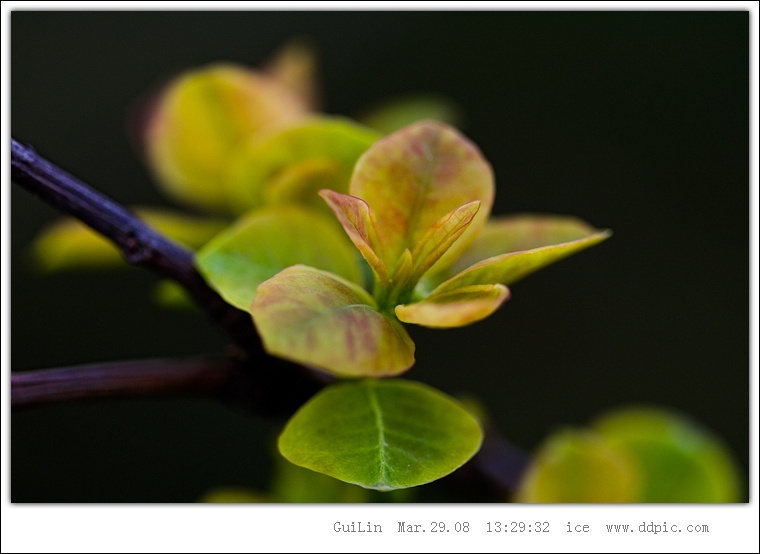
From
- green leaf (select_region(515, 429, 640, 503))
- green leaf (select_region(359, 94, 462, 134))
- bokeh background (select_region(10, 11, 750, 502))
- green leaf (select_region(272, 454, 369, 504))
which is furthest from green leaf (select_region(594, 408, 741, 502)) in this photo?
bokeh background (select_region(10, 11, 750, 502))

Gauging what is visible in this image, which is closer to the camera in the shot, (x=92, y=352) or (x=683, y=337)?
(x=92, y=352)

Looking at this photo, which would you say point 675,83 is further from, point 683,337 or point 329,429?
point 329,429

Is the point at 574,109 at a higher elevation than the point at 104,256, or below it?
below

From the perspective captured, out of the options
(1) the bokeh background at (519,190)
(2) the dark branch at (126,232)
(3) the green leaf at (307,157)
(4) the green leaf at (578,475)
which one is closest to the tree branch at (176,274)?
(2) the dark branch at (126,232)

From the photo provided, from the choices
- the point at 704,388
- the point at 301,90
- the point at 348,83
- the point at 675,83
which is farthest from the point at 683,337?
the point at 301,90

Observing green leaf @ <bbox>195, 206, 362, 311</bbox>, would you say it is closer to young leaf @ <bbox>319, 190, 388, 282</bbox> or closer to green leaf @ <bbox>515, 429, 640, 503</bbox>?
young leaf @ <bbox>319, 190, 388, 282</bbox>

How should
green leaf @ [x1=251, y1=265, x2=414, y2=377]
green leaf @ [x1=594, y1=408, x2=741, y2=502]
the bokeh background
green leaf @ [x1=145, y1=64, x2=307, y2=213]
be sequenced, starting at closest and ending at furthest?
green leaf @ [x1=251, y1=265, x2=414, y2=377]
green leaf @ [x1=145, y1=64, x2=307, y2=213]
green leaf @ [x1=594, y1=408, x2=741, y2=502]
the bokeh background

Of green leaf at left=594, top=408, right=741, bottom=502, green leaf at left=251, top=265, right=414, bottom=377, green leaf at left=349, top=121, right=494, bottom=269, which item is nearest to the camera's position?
green leaf at left=251, top=265, right=414, bottom=377
